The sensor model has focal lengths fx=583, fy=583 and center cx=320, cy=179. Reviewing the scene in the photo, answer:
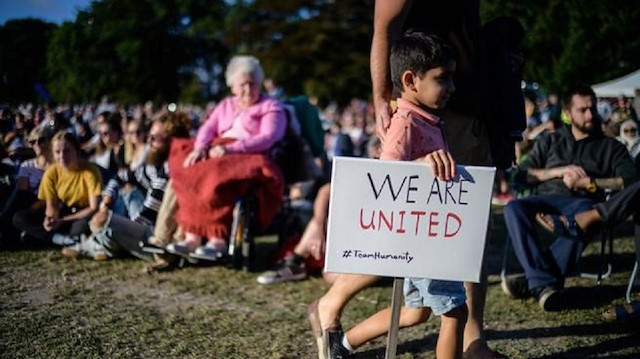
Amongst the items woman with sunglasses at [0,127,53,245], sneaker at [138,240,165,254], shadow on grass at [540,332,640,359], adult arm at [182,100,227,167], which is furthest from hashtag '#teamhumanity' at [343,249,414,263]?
woman with sunglasses at [0,127,53,245]

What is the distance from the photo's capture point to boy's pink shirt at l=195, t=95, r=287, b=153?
4.88 metres

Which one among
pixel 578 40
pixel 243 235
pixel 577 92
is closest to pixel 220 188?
pixel 243 235

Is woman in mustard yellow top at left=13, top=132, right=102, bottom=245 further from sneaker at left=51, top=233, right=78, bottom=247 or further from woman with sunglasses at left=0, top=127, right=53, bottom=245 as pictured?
woman with sunglasses at left=0, top=127, right=53, bottom=245

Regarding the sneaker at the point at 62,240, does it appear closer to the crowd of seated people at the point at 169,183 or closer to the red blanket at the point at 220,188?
the crowd of seated people at the point at 169,183

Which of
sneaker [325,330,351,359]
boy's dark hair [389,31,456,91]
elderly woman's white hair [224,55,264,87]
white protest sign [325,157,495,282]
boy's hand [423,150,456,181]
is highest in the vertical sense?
elderly woman's white hair [224,55,264,87]

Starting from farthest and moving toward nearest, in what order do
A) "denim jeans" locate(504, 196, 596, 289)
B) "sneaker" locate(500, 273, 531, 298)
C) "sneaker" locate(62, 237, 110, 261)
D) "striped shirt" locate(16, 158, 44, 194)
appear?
"striped shirt" locate(16, 158, 44, 194) < "sneaker" locate(62, 237, 110, 261) < "sneaker" locate(500, 273, 531, 298) < "denim jeans" locate(504, 196, 596, 289)

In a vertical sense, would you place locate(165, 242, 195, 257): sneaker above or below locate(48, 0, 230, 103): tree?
below

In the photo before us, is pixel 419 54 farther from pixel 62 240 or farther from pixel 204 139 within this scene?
pixel 62 240

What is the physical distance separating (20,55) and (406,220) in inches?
693

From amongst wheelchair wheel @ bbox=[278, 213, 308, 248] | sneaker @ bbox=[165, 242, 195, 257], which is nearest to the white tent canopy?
wheelchair wheel @ bbox=[278, 213, 308, 248]

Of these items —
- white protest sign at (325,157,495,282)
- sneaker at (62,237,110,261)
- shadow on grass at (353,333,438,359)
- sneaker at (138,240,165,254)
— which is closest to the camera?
white protest sign at (325,157,495,282)

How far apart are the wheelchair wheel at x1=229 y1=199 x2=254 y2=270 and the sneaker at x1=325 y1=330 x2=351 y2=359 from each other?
1996mm

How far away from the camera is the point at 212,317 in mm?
3629

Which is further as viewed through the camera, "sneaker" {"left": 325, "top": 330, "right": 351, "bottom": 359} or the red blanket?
the red blanket
